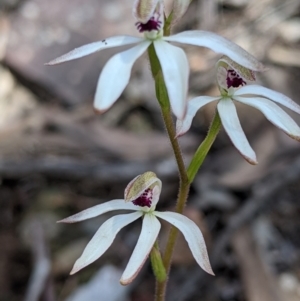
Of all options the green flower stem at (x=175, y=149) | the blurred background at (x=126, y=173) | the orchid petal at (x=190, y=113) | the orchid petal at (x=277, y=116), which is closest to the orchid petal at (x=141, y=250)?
the green flower stem at (x=175, y=149)

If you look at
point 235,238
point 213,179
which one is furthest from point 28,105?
point 235,238

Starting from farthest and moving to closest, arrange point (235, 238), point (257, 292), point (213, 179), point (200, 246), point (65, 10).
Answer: point (65, 10), point (213, 179), point (235, 238), point (257, 292), point (200, 246)

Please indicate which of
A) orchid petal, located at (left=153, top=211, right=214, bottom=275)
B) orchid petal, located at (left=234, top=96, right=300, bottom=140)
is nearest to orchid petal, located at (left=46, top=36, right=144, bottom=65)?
orchid petal, located at (left=234, top=96, right=300, bottom=140)

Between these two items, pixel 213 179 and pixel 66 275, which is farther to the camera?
pixel 213 179

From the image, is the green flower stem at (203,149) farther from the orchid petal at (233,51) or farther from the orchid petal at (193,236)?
the orchid petal at (233,51)

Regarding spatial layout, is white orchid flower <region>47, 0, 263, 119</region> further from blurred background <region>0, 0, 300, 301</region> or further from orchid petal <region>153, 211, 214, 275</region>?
blurred background <region>0, 0, 300, 301</region>

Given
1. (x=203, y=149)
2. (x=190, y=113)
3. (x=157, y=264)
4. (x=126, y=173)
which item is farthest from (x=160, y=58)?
(x=126, y=173)

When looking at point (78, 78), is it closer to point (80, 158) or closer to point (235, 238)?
point (80, 158)
